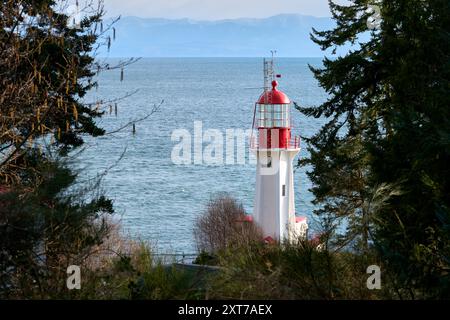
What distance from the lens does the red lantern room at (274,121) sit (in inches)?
1072

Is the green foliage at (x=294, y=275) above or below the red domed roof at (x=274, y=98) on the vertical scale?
below

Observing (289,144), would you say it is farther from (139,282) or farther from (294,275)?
(139,282)

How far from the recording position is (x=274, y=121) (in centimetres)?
2788

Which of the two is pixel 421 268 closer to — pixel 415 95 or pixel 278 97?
pixel 415 95

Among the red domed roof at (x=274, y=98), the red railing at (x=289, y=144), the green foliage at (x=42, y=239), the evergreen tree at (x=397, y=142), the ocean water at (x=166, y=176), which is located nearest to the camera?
the green foliage at (x=42, y=239)

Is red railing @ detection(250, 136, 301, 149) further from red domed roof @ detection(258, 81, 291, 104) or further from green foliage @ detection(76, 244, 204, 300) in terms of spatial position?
green foliage @ detection(76, 244, 204, 300)

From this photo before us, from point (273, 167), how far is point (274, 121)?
81.7 inches

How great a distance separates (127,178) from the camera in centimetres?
5147

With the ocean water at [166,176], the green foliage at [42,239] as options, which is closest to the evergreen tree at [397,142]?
the green foliage at [42,239]

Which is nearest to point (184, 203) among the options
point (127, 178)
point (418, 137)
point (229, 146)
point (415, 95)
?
point (127, 178)

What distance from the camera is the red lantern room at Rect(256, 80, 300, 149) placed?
2723 cm

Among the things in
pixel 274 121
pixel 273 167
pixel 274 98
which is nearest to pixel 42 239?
pixel 274 98

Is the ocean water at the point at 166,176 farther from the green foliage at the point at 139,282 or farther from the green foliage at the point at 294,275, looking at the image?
the green foliage at the point at 294,275

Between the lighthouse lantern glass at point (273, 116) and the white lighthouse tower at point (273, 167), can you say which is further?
the white lighthouse tower at point (273, 167)
